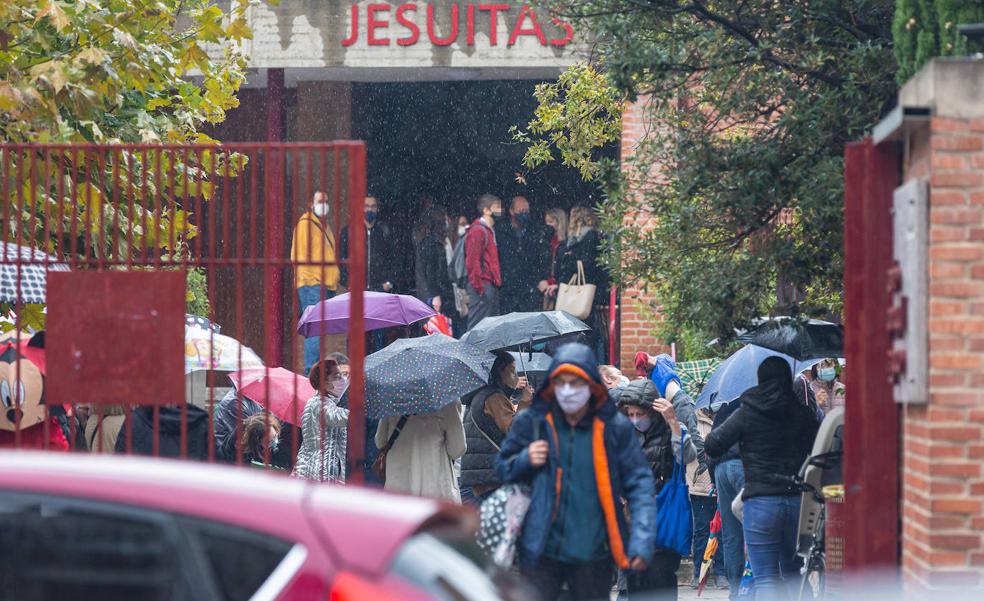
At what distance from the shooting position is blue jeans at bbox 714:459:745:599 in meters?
11.2

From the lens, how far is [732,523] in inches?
443

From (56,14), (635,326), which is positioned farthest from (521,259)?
(56,14)

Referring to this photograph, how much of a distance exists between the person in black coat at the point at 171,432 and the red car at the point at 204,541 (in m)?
5.65

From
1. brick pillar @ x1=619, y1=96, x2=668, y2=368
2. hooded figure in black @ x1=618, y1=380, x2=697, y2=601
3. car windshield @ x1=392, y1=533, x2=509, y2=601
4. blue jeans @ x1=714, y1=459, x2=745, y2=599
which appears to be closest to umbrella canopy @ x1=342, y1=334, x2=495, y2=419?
hooded figure in black @ x1=618, y1=380, x2=697, y2=601

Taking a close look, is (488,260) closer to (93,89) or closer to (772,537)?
(93,89)

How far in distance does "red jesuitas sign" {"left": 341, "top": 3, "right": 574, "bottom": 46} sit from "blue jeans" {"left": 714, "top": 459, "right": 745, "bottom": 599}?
7854 millimetres

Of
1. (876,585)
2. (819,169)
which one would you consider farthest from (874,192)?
(819,169)

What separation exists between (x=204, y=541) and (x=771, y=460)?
271 inches

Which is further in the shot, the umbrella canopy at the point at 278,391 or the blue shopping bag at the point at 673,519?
the umbrella canopy at the point at 278,391

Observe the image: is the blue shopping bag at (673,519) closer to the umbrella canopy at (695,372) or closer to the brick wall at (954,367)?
the brick wall at (954,367)

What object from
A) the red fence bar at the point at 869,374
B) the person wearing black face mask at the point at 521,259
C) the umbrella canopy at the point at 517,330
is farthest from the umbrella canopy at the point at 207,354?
the person wearing black face mask at the point at 521,259

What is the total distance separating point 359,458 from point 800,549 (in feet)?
11.9

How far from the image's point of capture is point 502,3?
17.5 metres

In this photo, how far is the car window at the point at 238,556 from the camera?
330 cm
